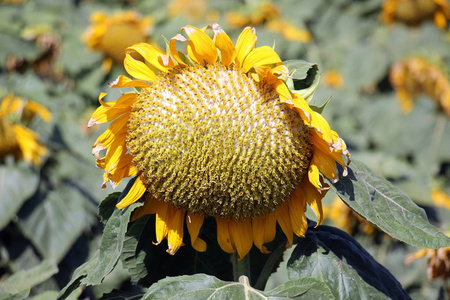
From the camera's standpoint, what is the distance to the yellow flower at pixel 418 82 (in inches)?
190

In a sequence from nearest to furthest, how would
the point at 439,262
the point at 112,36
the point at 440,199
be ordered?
the point at 439,262, the point at 440,199, the point at 112,36

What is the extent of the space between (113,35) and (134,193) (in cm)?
381

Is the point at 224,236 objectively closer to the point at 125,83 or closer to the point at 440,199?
the point at 125,83

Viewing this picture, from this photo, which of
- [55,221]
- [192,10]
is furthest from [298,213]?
[192,10]

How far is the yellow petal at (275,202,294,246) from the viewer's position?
134cm

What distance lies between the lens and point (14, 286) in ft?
5.25

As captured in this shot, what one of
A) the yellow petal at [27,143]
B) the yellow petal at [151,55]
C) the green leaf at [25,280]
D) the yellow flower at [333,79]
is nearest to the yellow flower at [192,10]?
the yellow flower at [333,79]

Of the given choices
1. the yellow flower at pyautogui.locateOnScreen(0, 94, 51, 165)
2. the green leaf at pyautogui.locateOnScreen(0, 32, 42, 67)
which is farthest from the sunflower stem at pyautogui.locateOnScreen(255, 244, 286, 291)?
the green leaf at pyautogui.locateOnScreen(0, 32, 42, 67)

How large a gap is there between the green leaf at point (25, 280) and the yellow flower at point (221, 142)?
0.43 m

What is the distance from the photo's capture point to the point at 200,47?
131 cm

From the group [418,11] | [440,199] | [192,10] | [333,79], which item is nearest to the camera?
[440,199]

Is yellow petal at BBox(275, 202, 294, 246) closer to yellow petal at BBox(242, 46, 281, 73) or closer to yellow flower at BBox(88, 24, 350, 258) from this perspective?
yellow flower at BBox(88, 24, 350, 258)

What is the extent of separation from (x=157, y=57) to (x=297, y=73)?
1.07 ft

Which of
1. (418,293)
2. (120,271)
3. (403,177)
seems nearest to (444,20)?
(403,177)
